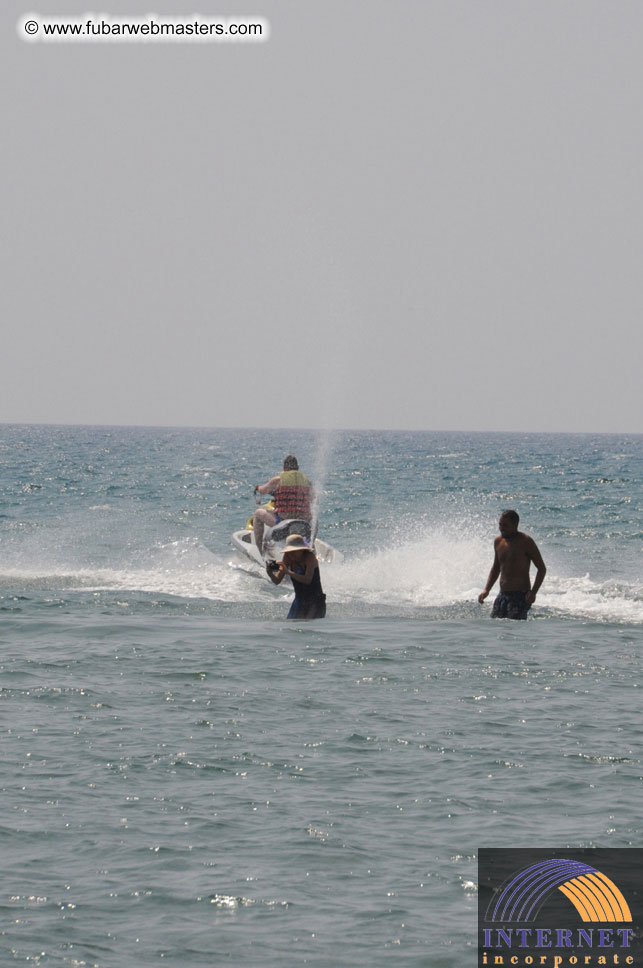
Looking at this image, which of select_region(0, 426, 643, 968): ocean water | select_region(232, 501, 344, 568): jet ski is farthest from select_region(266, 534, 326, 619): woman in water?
select_region(232, 501, 344, 568): jet ski

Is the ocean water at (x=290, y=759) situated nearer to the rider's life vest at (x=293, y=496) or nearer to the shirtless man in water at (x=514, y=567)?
the shirtless man in water at (x=514, y=567)

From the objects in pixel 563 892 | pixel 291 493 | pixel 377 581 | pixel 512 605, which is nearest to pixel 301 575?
pixel 512 605

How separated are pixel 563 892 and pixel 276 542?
12.9 m

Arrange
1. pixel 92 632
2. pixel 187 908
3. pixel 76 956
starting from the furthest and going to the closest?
pixel 92 632 → pixel 187 908 → pixel 76 956

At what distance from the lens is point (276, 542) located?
61.6 ft

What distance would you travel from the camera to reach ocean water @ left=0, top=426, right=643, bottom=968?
5695 mm

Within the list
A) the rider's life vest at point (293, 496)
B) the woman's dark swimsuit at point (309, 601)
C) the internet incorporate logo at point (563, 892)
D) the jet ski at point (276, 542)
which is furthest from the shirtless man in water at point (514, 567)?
the internet incorporate logo at point (563, 892)

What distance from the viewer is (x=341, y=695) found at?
10234mm

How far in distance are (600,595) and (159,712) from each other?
10141mm

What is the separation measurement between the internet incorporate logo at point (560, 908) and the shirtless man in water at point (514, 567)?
7.61 meters

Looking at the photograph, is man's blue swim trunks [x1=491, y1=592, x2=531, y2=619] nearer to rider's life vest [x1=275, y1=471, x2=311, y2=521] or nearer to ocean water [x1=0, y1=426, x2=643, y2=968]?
ocean water [x1=0, y1=426, x2=643, y2=968]

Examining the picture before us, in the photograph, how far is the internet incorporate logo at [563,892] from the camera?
5.84 meters

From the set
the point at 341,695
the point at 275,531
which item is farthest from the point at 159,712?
the point at 275,531

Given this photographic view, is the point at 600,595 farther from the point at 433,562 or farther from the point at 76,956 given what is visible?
the point at 76,956
